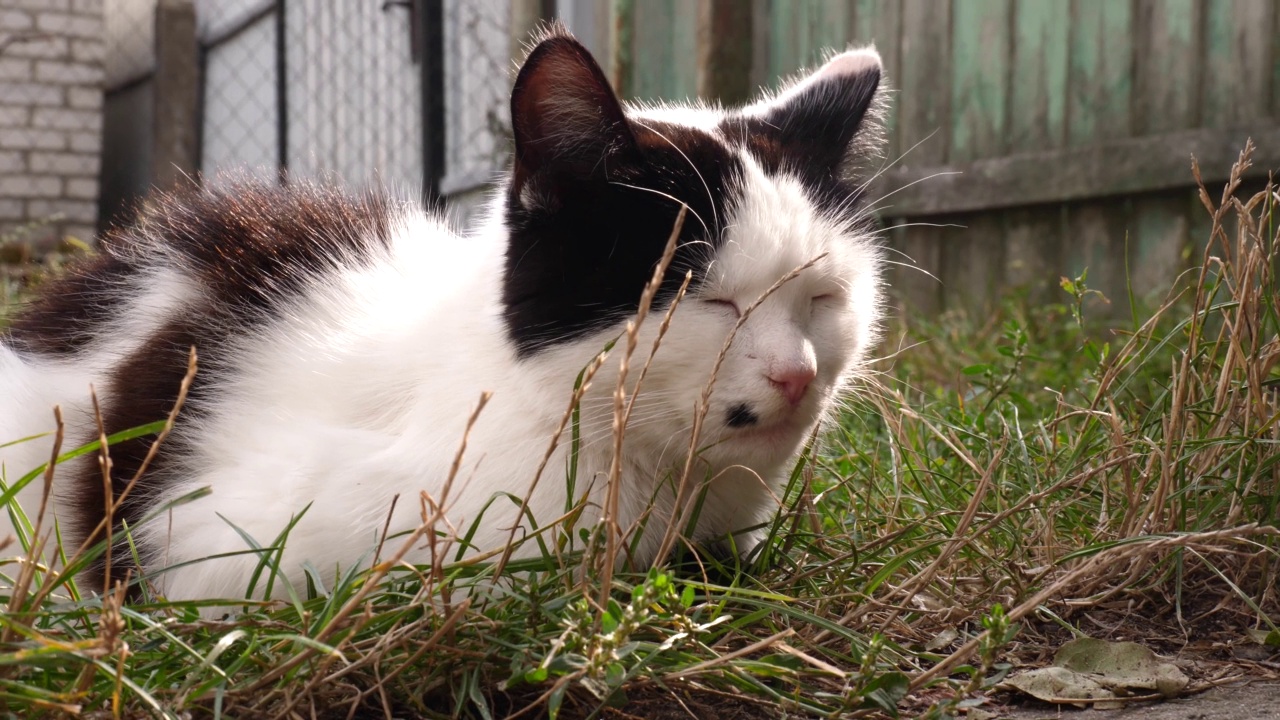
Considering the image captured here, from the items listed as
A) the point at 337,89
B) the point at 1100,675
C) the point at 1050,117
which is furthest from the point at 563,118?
the point at 337,89

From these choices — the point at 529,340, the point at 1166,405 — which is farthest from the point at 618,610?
the point at 1166,405

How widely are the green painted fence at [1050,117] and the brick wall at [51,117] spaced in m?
7.19

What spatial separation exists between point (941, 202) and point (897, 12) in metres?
0.80

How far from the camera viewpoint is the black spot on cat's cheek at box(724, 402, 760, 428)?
5.01 feet

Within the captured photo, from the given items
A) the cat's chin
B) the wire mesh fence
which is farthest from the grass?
the wire mesh fence

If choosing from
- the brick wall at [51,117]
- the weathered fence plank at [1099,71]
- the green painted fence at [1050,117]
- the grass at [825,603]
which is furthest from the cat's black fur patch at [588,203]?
the brick wall at [51,117]

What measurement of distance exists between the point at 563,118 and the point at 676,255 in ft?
0.78

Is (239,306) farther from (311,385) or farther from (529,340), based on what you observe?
(529,340)

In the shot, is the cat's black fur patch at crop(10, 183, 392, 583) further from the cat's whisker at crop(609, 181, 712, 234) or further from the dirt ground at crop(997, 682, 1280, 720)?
the dirt ground at crop(997, 682, 1280, 720)

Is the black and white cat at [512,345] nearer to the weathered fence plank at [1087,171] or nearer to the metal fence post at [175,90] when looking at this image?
the weathered fence plank at [1087,171]

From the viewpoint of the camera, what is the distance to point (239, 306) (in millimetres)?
1981

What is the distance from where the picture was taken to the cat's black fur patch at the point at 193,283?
6.21 feet

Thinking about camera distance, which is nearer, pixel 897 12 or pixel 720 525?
pixel 720 525

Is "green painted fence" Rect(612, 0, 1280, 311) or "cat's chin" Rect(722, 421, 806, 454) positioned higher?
"green painted fence" Rect(612, 0, 1280, 311)
